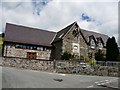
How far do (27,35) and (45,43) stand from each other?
391 centimetres

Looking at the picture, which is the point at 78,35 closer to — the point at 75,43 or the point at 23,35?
the point at 75,43

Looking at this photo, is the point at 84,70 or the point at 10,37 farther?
the point at 10,37

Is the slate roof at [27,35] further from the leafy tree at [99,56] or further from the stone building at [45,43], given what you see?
the leafy tree at [99,56]

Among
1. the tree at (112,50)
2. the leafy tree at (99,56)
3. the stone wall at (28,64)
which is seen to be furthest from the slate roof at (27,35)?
the tree at (112,50)

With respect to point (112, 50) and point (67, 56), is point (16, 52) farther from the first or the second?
point (112, 50)

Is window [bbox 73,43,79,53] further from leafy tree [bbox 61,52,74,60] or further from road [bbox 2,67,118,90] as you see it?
road [bbox 2,67,118,90]

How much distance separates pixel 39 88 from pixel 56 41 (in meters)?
27.4

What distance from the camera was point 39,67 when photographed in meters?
25.6

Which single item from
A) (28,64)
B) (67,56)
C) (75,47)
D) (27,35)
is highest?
(27,35)

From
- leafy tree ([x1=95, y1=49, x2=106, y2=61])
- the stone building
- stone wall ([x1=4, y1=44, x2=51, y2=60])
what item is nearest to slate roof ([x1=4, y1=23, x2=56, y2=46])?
the stone building

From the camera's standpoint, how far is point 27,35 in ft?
128

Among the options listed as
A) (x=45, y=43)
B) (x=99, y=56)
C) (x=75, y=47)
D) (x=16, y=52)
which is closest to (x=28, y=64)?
(x=16, y=52)

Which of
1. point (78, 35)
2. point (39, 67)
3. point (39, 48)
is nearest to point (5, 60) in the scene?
point (39, 67)

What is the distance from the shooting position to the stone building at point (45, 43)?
118ft
